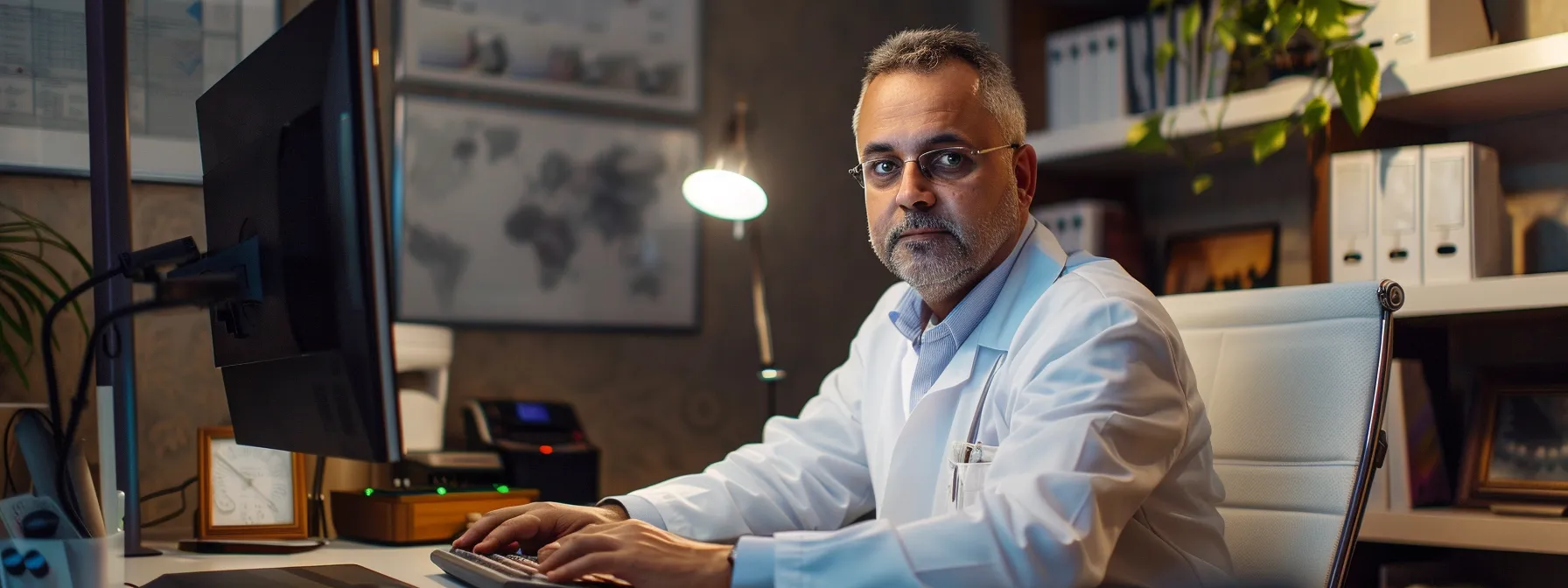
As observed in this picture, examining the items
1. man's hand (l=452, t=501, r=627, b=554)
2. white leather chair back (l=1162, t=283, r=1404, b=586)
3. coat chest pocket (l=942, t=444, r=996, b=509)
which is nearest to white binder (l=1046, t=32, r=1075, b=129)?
white leather chair back (l=1162, t=283, r=1404, b=586)

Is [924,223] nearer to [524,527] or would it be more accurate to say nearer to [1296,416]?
[1296,416]

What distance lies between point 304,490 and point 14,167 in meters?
0.67

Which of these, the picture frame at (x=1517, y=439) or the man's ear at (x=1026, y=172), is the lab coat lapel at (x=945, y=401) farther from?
the picture frame at (x=1517, y=439)

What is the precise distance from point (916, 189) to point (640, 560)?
0.68 meters

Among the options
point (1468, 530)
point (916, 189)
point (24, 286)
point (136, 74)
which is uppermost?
point (136, 74)

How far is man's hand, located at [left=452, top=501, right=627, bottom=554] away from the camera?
4.54 feet

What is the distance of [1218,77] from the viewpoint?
2.57 metres

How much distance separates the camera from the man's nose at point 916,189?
1.60m

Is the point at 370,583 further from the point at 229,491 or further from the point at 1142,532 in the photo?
the point at 1142,532

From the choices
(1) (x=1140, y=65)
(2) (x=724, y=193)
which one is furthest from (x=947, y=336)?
(1) (x=1140, y=65)

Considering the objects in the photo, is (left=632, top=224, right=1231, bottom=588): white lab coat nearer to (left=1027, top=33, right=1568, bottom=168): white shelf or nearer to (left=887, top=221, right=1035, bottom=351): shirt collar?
(left=887, top=221, right=1035, bottom=351): shirt collar

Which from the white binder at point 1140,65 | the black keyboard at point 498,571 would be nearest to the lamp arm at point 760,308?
the white binder at point 1140,65

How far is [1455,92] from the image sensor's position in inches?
83.0

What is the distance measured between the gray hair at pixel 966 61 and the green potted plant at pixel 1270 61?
79cm
